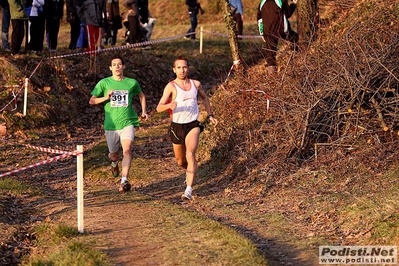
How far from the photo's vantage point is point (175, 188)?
40.7 feet

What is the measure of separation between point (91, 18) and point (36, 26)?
1.36 m

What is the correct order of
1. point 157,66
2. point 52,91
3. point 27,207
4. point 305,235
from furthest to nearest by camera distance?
point 157,66, point 52,91, point 27,207, point 305,235

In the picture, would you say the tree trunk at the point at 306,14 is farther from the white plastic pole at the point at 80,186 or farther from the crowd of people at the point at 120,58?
the white plastic pole at the point at 80,186

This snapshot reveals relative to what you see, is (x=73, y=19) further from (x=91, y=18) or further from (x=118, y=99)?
(x=118, y=99)

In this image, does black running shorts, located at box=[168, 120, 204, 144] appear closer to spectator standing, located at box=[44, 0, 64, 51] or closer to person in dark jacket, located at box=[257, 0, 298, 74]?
person in dark jacket, located at box=[257, 0, 298, 74]

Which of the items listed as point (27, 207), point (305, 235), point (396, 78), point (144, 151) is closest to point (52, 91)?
point (144, 151)

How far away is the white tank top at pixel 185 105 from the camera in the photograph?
11.2 metres

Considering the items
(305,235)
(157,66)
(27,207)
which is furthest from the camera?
(157,66)

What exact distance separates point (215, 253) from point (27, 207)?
141 inches

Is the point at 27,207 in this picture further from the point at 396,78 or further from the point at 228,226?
the point at 396,78

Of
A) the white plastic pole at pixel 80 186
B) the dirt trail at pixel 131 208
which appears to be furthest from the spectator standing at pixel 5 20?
the white plastic pole at pixel 80 186

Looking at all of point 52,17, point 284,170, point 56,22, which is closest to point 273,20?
point 284,170

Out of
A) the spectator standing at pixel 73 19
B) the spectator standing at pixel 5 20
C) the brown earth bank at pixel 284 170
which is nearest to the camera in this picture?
the brown earth bank at pixel 284 170

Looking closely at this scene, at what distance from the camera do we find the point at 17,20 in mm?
18125
